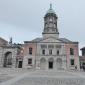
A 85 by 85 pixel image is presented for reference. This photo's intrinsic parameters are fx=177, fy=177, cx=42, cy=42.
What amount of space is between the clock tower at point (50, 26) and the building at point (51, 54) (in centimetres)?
223

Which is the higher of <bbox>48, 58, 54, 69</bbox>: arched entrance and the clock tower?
the clock tower

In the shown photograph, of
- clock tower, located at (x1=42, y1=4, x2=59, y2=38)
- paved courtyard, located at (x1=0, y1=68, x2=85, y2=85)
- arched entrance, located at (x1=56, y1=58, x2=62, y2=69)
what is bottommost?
paved courtyard, located at (x1=0, y1=68, x2=85, y2=85)

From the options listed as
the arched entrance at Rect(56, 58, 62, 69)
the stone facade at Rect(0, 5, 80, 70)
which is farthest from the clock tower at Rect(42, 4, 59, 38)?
the arched entrance at Rect(56, 58, 62, 69)

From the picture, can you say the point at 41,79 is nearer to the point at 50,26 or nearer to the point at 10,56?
the point at 10,56

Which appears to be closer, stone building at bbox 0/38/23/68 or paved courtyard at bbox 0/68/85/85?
paved courtyard at bbox 0/68/85/85

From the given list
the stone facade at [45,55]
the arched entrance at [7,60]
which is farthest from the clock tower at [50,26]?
the arched entrance at [7,60]

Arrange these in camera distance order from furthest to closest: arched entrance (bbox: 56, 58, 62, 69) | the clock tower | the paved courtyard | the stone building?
the clock tower → the stone building → arched entrance (bbox: 56, 58, 62, 69) → the paved courtyard

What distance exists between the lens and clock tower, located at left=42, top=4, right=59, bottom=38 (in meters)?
53.8

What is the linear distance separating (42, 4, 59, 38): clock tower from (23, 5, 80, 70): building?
2.23 metres

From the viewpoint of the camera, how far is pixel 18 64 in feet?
168

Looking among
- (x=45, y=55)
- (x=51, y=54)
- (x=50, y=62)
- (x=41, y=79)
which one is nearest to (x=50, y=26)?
(x=51, y=54)

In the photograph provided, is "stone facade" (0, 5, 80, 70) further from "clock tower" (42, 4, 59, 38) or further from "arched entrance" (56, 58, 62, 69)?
"clock tower" (42, 4, 59, 38)

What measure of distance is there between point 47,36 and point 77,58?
10924 millimetres

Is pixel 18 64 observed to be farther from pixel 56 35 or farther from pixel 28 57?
pixel 56 35
